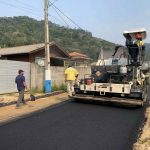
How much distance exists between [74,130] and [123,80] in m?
5.64

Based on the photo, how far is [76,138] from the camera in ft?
26.6

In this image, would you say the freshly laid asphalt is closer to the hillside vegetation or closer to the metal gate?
the metal gate

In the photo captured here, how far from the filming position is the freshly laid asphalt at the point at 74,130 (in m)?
7.49

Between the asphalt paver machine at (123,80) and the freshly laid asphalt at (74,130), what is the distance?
0.91m

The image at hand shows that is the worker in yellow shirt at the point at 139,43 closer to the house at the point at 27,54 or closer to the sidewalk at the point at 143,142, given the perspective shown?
the sidewalk at the point at 143,142

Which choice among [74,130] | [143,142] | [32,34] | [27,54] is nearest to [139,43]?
[74,130]

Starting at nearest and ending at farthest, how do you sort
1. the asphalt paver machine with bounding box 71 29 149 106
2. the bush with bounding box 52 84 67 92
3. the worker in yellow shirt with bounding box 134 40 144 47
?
the asphalt paver machine with bounding box 71 29 149 106 → the worker in yellow shirt with bounding box 134 40 144 47 → the bush with bounding box 52 84 67 92

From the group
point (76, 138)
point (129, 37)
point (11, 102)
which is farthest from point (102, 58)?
point (76, 138)

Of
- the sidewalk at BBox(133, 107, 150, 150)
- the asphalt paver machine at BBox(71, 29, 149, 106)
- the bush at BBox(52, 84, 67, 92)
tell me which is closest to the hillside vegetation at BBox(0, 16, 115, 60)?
the bush at BBox(52, 84, 67, 92)

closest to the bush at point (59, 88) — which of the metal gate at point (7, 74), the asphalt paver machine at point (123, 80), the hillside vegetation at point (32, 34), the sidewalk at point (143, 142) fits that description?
the metal gate at point (7, 74)

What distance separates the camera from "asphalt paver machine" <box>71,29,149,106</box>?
44.7ft

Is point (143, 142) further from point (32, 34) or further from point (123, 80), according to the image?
point (32, 34)

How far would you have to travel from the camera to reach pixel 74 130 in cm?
902

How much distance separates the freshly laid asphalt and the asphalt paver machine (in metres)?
0.91
